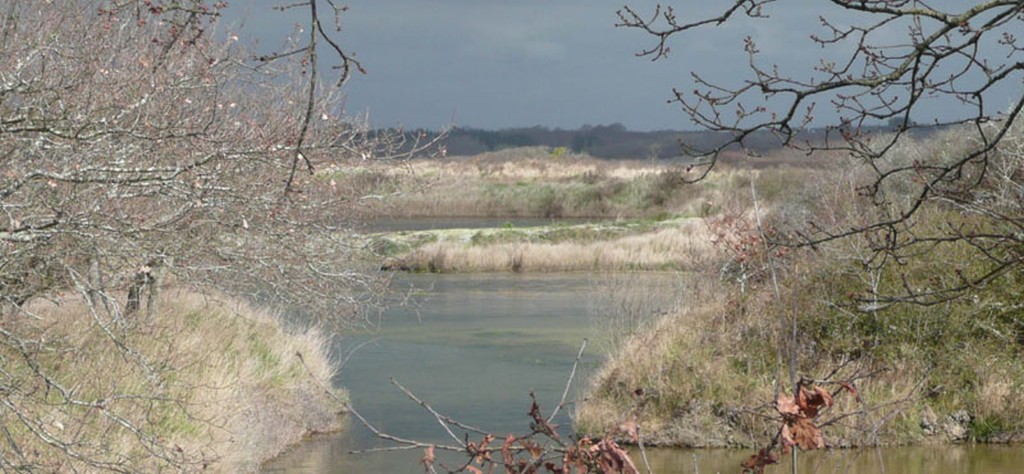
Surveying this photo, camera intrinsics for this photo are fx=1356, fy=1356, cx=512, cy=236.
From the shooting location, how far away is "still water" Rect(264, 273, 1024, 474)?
16.4 metres

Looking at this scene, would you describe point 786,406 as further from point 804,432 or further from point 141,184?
point 141,184

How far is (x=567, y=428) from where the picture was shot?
1867cm

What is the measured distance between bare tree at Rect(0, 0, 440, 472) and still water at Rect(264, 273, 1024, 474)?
6.83ft

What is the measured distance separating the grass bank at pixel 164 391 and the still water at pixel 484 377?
908 mm

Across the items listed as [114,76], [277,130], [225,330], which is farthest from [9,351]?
[225,330]

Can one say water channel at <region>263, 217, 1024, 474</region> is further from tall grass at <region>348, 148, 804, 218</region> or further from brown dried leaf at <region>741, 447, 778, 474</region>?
tall grass at <region>348, 148, 804, 218</region>

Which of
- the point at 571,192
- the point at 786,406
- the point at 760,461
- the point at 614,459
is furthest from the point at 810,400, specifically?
the point at 571,192

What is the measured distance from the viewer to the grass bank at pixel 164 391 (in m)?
11.0

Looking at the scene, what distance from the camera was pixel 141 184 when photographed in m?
11.3

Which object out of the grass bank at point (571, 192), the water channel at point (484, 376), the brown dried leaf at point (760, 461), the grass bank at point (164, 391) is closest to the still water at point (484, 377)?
the water channel at point (484, 376)

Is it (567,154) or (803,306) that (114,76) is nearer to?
(803,306)

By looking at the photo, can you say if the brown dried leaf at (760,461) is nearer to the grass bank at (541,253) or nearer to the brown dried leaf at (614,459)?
the brown dried leaf at (614,459)

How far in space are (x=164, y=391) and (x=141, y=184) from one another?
2.92 meters

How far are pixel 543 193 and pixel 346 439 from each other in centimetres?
6083
